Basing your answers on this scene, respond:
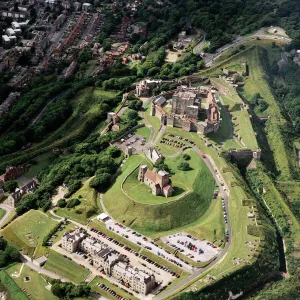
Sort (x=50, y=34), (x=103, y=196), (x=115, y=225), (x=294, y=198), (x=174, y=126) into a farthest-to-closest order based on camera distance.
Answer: (x=50, y=34) → (x=174, y=126) → (x=294, y=198) → (x=103, y=196) → (x=115, y=225)

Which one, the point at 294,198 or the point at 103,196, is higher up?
the point at 103,196

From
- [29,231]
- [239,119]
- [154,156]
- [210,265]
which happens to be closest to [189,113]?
[239,119]

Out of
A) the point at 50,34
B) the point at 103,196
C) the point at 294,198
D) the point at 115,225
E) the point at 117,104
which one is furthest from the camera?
the point at 50,34

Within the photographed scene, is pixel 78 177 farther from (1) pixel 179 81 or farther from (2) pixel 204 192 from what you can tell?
(1) pixel 179 81

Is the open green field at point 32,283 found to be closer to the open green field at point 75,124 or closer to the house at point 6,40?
the open green field at point 75,124

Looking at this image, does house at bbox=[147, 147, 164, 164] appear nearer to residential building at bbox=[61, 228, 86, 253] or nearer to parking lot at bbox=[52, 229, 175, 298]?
parking lot at bbox=[52, 229, 175, 298]

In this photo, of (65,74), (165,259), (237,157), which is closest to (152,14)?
(65,74)

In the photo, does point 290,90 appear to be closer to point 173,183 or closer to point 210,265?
point 173,183
